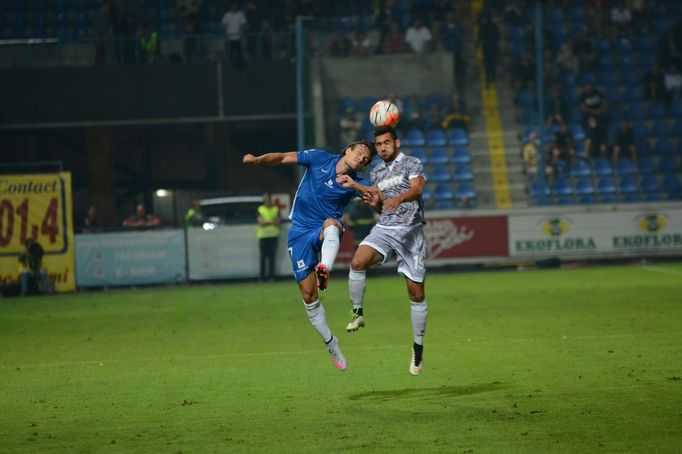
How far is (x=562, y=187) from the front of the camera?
26438 millimetres

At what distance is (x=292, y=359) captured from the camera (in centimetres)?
1186

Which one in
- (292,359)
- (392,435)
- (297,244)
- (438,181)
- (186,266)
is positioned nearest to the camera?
(392,435)

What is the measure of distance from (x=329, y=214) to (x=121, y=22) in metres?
19.8

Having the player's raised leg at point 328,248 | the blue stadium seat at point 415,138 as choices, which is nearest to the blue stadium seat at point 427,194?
the blue stadium seat at point 415,138

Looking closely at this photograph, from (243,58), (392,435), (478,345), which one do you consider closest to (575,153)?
(243,58)

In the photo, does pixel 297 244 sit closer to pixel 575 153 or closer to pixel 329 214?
pixel 329 214

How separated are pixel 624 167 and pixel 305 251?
18.9 meters

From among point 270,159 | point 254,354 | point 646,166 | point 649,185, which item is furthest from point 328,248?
point 646,166

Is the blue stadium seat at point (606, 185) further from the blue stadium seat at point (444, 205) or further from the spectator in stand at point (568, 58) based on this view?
the blue stadium seat at point (444, 205)

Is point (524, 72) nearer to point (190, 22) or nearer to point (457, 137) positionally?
point (457, 137)

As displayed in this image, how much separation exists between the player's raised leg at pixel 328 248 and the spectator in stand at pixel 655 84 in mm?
20466

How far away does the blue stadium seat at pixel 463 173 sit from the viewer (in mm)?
27750

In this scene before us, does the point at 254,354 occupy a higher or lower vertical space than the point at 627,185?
lower

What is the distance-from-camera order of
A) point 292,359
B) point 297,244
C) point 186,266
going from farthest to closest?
point 186,266
point 292,359
point 297,244
